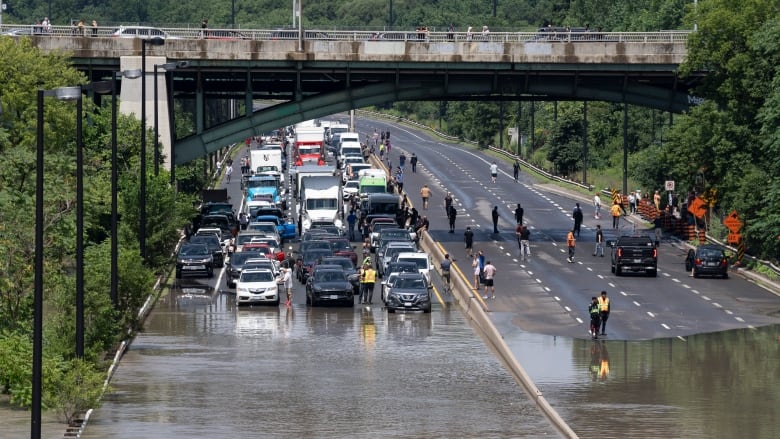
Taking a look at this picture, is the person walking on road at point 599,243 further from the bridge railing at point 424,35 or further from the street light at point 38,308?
the street light at point 38,308

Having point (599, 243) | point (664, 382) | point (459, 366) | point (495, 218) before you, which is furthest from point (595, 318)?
point (495, 218)

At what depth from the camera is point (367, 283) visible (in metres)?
61.0

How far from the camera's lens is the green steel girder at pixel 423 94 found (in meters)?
83.7

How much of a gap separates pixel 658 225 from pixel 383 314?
26.9m

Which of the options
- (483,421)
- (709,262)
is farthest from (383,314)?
(483,421)

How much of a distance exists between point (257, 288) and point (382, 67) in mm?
23685

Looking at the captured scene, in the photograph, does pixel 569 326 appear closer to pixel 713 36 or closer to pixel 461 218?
pixel 713 36

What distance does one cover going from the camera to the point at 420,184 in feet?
378

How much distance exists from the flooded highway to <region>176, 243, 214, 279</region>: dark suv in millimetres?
7912

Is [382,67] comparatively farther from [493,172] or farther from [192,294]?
[493,172]

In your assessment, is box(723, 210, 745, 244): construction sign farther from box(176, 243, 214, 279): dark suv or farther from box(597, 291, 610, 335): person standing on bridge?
box(597, 291, 610, 335): person standing on bridge

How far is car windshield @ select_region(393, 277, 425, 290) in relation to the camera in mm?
59219

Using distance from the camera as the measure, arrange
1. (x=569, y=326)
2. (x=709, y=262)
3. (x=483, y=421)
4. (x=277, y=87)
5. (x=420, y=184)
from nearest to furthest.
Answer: (x=483, y=421) → (x=569, y=326) → (x=709, y=262) → (x=277, y=87) → (x=420, y=184)

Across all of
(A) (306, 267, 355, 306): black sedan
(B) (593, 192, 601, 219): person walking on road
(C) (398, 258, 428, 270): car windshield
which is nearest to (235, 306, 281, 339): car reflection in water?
(A) (306, 267, 355, 306): black sedan
